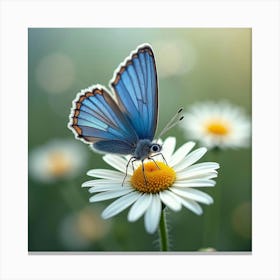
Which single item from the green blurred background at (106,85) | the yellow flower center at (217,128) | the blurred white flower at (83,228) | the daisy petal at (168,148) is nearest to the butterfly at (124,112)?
the daisy petal at (168,148)

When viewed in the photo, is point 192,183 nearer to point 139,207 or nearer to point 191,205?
point 191,205

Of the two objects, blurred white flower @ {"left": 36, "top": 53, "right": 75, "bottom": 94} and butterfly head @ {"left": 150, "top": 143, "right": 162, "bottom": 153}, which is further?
blurred white flower @ {"left": 36, "top": 53, "right": 75, "bottom": 94}

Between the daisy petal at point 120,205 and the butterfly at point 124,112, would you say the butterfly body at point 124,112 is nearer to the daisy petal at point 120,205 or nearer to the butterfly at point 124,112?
the butterfly at point 124,112

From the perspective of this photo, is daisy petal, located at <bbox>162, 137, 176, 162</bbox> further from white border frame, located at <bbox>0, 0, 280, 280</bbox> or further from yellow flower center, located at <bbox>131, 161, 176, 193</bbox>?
white border frame, located at <bbox>0, 0, 280, 280</bbox>

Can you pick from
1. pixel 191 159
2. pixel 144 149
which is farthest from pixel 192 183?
pixel 144 149

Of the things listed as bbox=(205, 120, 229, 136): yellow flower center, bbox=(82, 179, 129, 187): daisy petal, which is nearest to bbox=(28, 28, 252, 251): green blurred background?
bbox=(205, 120, 229, 136): yellow flower center

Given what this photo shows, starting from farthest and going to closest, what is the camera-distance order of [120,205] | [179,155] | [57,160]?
[57,160] < [179,155] < [120,205]
